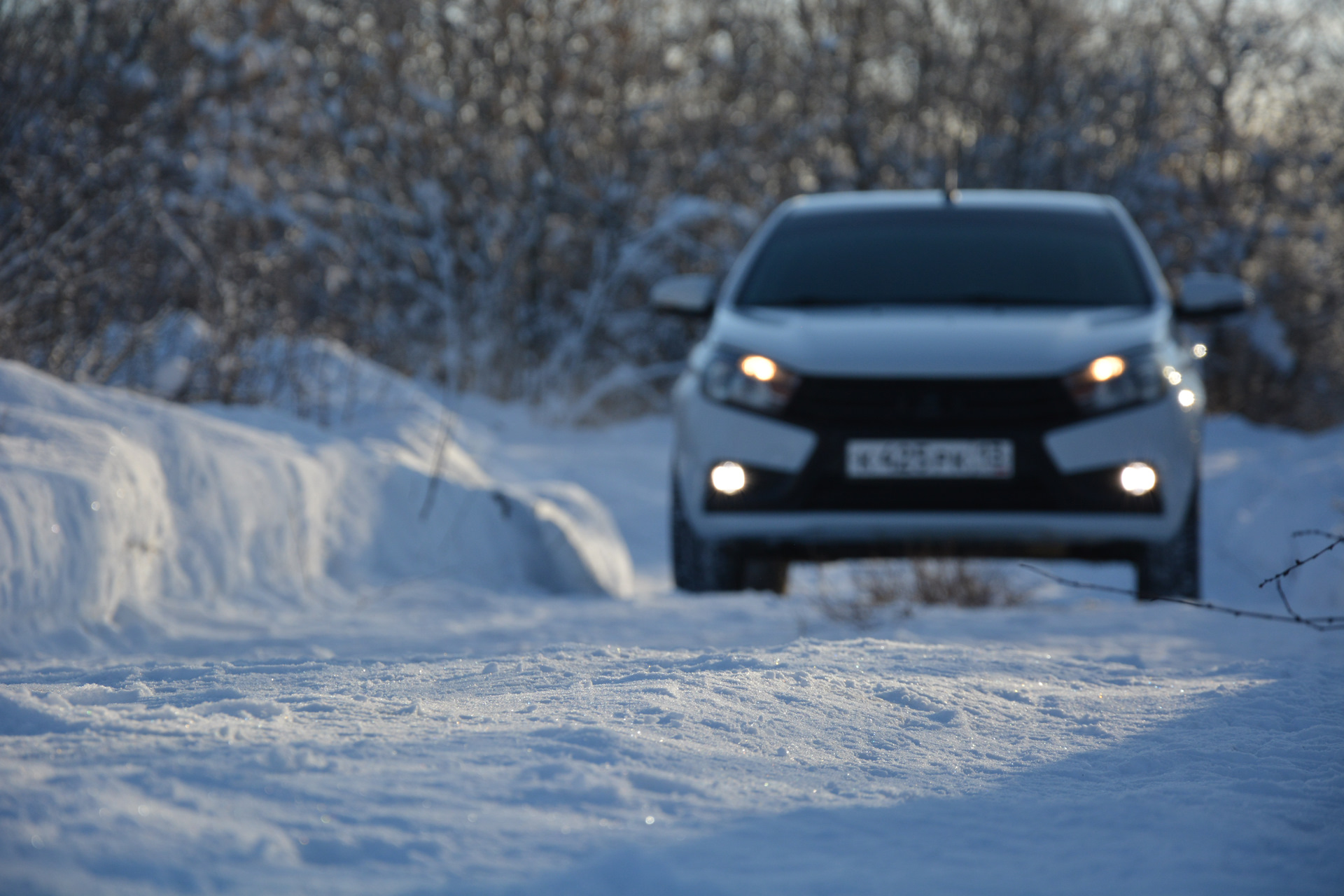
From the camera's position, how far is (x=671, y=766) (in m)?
1.85

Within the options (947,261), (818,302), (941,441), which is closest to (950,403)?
(941,441)

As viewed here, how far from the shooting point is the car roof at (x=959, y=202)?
5.18 metres

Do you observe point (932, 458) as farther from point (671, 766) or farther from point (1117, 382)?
point (671, 766)

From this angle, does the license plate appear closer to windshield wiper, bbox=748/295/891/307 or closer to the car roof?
windshield wiper, bbox=748/295/891/307

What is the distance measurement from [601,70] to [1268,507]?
7335 mm

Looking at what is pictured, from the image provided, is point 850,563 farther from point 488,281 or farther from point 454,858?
point 488,281

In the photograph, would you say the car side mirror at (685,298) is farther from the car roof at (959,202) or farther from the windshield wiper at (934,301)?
the car roof at (959,202)

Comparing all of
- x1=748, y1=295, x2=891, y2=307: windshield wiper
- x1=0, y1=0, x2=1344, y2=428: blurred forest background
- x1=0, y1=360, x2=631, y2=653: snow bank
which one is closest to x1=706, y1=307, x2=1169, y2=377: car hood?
x1=748, y1=295, x2=891, y2=307: windshield wiper

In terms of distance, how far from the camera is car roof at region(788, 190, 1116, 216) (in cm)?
518

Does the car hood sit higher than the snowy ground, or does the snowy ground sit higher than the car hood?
the car hood

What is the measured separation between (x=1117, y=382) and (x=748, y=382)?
1.14 m

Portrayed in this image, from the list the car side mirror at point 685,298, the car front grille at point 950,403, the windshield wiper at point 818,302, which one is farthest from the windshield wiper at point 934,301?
the car front grille at point 950,403

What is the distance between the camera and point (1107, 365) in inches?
158

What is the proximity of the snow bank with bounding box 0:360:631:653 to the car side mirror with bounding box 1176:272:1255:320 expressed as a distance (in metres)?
2.45
